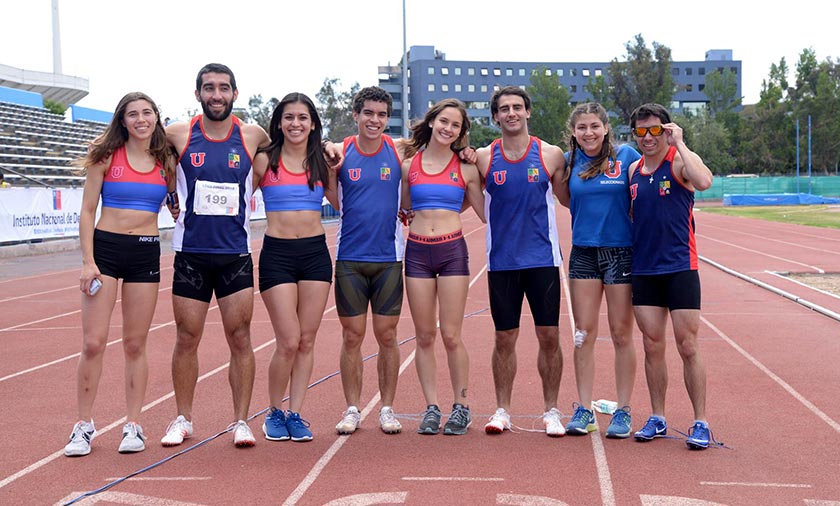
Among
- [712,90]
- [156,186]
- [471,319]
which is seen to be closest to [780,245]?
[471,319]

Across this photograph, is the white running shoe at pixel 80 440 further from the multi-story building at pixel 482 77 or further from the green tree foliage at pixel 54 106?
the multi-story building at pixel 482 77

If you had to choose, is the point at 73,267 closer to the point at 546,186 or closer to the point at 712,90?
the point at 546,186

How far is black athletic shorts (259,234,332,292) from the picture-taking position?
16.5 ft

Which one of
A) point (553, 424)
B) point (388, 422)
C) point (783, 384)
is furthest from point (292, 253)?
point (783, 384)

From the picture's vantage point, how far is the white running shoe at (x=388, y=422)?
518cm

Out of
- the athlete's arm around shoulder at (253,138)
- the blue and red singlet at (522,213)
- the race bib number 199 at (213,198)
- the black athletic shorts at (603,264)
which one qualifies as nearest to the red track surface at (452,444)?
the black athletic shorts at (603,264)

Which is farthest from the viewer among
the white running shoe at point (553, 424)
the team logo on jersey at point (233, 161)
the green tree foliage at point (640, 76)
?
the green tree foliage at point (640, 76)

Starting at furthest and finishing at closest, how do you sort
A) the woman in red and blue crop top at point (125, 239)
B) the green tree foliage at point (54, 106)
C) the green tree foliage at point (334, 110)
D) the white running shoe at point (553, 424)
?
the green tree foliage at point (334, 110), the green tree foliage at point (54, 106), the white running shoe at point (553, 424), the woman in red and blue crop top at point (125, 239)

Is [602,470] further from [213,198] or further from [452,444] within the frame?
[213,198]

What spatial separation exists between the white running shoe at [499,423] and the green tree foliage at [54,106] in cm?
4763

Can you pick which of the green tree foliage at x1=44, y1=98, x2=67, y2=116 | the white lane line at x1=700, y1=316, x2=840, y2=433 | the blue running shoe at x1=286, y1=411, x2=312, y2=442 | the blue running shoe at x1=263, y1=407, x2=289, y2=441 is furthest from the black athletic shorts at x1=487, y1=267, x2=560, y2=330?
the green tree foliage at x1=44, y1=98, x2=67, y2=116

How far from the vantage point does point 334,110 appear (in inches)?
2464

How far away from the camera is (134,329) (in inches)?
195

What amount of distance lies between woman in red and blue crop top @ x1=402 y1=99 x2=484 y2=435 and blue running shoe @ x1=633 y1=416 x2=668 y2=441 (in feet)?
3.31
